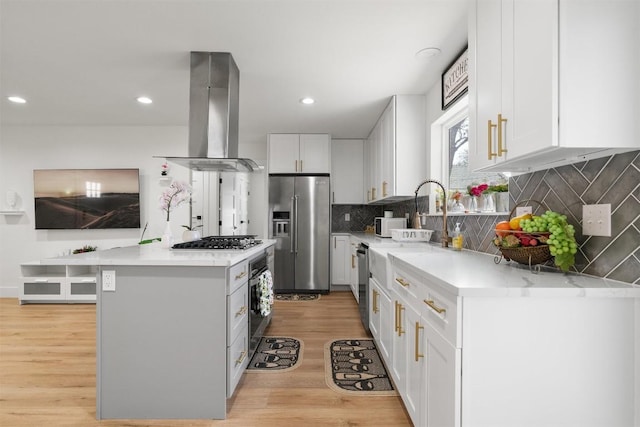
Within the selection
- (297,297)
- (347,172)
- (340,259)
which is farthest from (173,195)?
(347,172)

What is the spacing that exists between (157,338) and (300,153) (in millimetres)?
3551

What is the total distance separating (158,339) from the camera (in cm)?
179

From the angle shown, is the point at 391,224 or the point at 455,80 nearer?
the point at 455,80

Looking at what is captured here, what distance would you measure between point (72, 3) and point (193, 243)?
5.51ft

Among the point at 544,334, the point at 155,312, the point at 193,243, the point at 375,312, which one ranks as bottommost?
the point at 375,312

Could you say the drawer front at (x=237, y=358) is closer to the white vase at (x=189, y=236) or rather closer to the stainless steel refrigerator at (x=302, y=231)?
the white vase at (x=189, y=236)

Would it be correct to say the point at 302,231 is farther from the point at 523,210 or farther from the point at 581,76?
the point at 581,76

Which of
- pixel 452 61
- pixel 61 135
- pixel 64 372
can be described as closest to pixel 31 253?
pixel 61 135

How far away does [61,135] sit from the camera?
459 cm

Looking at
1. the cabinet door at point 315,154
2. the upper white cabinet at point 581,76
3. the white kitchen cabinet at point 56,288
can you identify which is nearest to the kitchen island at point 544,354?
the upper white cabinet at point 581,76

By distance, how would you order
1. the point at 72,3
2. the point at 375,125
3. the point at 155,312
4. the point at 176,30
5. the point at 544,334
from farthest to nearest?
the point at 375,125 < the point at 176,30 < the point at 72,3 < the point at 155,312 < the point at 544,334

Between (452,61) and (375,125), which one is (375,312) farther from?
(375,125)

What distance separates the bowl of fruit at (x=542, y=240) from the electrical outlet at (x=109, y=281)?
2.07 metres

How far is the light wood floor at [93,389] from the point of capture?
181 cm
